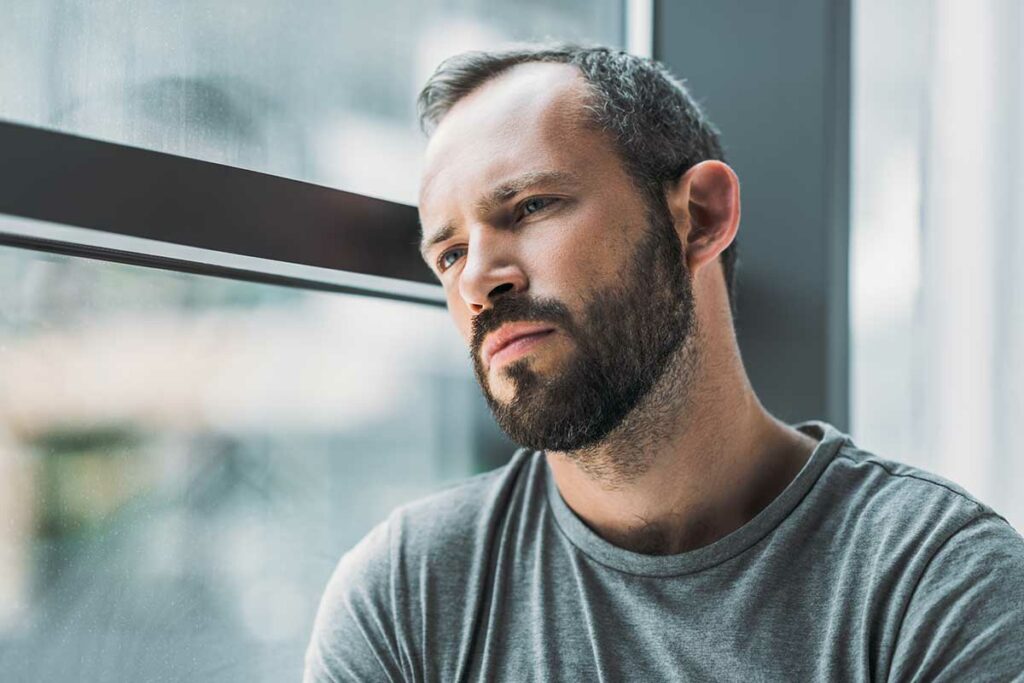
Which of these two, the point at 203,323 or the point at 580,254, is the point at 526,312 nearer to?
the point at 580,254

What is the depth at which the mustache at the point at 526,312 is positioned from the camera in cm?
117

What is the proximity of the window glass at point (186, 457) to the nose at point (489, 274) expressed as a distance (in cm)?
28

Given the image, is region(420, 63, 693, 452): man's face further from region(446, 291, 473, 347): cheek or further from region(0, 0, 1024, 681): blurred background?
region(0, 0, 1024, 681): blurred background

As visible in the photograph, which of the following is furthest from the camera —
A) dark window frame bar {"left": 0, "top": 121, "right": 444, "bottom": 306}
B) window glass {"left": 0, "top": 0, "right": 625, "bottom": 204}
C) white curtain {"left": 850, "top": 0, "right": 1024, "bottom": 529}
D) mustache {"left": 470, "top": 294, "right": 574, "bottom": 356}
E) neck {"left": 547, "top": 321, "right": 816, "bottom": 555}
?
white curtain {"left": 850, "top": 0, "right": 1024, "bottom": 529}

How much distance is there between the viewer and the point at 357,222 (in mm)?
1295

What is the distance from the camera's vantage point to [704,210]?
1366 millimetres

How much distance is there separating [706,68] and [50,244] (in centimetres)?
123

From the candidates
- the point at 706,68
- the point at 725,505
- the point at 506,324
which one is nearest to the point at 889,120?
the point at 706,68

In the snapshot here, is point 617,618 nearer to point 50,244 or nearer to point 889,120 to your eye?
point 50,244

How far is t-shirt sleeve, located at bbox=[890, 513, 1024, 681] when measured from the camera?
40.3 inches

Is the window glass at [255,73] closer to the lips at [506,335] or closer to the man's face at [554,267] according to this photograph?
the man's face at [554,267]

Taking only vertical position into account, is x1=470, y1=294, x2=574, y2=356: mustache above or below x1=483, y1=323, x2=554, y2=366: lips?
above

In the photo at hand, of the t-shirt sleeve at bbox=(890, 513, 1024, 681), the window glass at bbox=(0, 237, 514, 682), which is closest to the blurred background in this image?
the window glass at bbox=(0, 237, 514, 682)

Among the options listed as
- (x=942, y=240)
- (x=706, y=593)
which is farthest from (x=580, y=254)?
(x=942, y=240)
